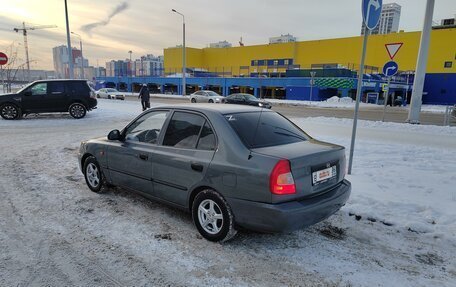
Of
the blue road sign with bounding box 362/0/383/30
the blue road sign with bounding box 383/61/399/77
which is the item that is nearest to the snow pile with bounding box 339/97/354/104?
the blue road sign with bounding box 383/61/399/77

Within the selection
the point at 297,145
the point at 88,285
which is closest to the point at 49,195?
the point at 88,285

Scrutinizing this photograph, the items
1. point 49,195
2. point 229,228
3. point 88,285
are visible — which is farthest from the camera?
point 49,195

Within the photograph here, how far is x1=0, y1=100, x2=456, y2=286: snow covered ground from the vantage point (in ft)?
9.96

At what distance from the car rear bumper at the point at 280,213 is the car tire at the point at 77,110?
14350 mm

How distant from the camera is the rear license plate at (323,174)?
3.43 m

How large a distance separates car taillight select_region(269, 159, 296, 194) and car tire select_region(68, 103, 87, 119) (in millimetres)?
14715

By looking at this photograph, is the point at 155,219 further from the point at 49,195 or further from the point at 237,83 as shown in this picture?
the point at 237,83

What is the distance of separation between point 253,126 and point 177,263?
1.73 m

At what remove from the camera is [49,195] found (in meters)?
5.12

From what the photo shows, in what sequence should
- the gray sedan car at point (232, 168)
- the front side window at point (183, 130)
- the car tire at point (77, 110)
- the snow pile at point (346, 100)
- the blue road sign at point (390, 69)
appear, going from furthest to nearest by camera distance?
1. the snow pile at point (346, 100)
2. the car tire at point (77, 110)
3. the blue road sign at point (390, 69)
4. the front side window at point (183, 130)
5. the gray sedan car at point (232, 168)

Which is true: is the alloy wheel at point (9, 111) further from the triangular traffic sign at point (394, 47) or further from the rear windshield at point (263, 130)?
the triangular traffic sign at point (394, 47)

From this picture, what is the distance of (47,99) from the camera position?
1474 cm

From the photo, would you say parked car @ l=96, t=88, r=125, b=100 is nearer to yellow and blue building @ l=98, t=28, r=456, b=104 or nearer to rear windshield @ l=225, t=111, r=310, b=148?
yellow and blue building @ l=98, t=28, r=456, b=104

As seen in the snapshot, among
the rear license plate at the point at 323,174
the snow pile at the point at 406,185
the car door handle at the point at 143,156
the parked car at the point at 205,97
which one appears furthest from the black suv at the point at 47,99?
the parked car at the point at 205,97
